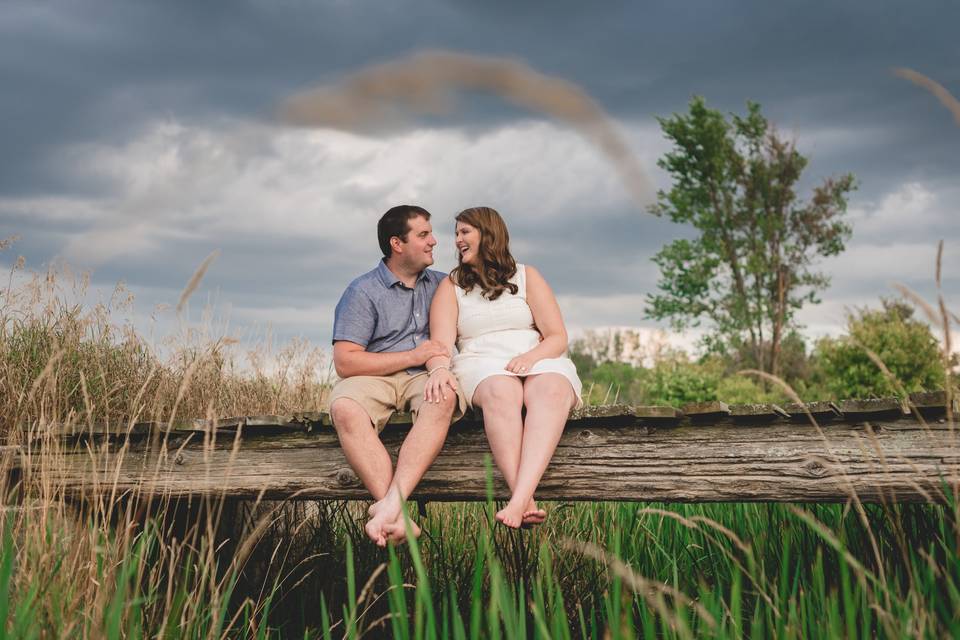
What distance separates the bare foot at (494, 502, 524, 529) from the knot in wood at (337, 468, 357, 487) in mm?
932

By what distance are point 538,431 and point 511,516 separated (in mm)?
378

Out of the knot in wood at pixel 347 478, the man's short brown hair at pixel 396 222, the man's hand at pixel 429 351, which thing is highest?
the man's short brown hair at pixel 396 222

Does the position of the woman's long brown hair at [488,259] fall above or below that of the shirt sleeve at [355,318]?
above

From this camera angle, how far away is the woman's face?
4090mm

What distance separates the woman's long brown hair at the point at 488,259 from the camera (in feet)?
13.4

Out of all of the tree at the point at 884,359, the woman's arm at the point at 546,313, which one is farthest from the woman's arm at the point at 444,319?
the tree at the point at 884,359

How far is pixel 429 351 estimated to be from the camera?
3.89 m

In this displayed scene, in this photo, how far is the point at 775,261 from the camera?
70.6ft

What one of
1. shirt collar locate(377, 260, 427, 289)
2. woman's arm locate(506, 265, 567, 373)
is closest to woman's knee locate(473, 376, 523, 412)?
woman's arm locate(506, 265, 567, 373)

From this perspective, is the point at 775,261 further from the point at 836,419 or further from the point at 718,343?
the point at 836,419

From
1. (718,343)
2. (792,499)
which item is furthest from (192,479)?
(718,343)

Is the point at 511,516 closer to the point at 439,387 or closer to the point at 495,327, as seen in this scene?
the point at 439,387

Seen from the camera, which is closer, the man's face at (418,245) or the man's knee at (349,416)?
the man's knee at (349,416)

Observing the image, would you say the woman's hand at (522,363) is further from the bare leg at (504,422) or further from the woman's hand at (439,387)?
the woman's hand at (439,387)
